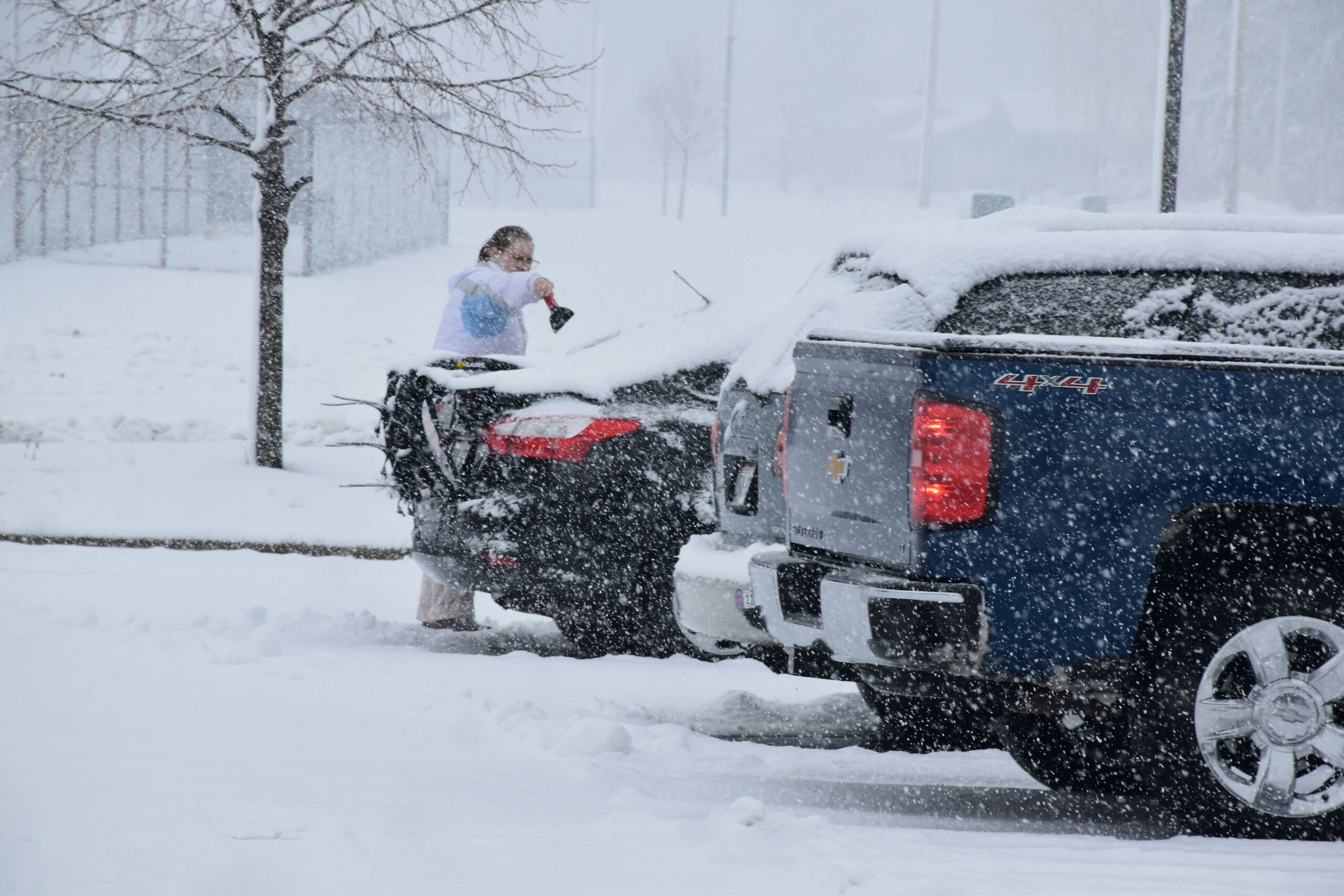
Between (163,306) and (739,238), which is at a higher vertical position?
(739,238)

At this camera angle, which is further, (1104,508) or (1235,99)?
(1235,99)

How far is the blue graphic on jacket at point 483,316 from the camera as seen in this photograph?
7.97 m

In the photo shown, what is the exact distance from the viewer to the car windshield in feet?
13.7

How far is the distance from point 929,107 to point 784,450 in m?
46.0

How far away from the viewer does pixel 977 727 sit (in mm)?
5469

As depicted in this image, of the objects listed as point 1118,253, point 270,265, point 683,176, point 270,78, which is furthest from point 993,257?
point 683,176

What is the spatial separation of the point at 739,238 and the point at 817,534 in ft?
126

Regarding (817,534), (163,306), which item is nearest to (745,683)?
(817,534)

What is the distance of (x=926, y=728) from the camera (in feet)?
18.2

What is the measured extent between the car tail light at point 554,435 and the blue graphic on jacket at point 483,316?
1902 mm

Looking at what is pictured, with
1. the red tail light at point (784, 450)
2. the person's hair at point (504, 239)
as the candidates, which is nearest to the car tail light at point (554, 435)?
the red tail light at point (784, 450)

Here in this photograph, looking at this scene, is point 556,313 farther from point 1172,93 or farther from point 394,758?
point 1172,93

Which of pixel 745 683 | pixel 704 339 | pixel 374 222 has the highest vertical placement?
pixel 374 222

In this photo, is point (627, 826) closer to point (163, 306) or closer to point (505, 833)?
point (505, 833)
